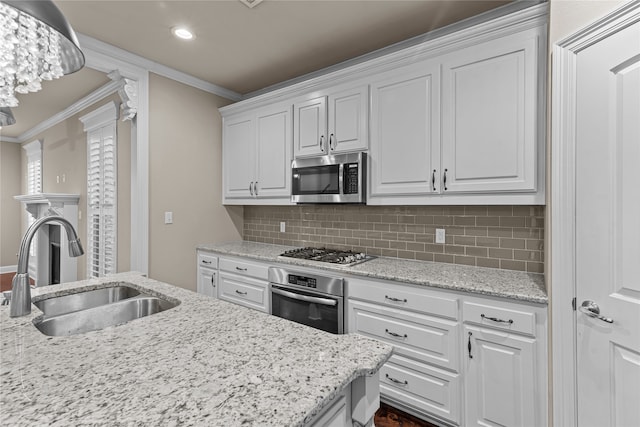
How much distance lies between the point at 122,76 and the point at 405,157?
249 centimetres

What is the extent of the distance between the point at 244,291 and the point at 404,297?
1542 millimetres

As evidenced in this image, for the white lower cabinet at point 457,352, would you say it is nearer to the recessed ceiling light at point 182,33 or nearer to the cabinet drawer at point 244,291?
the cabinet drawer at point 244,291

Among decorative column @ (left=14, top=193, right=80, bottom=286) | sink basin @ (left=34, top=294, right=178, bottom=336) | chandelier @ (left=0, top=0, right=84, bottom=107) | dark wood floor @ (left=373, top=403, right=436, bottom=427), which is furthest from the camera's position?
decorative column @ (left=14, top=193, right=80, bottom=286)

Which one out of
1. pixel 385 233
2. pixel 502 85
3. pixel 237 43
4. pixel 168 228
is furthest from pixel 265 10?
pixel 168 228

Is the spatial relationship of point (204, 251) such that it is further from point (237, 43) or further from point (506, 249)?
point (506, 249)

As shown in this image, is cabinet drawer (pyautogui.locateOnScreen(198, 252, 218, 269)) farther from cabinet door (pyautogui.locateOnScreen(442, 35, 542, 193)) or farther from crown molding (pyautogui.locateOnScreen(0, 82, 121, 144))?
cabinet door (pyautogui.locateOnScreen(442, 35, 542, 193))

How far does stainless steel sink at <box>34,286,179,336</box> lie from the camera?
1.33m

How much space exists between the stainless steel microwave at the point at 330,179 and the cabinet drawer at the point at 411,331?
842 millimetres

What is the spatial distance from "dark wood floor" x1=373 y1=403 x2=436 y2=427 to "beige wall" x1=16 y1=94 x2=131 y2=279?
2749 mm

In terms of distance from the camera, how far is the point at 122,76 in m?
2.75

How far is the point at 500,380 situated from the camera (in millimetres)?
1678

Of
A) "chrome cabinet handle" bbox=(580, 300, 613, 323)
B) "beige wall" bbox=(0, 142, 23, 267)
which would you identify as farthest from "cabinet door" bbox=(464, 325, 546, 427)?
"beige wall" bbox=(0, 142, 23, 267)

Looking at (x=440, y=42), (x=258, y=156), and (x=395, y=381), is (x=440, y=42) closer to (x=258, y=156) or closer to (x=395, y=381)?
(x=258, y=156)

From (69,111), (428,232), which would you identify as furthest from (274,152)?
(69,111)
